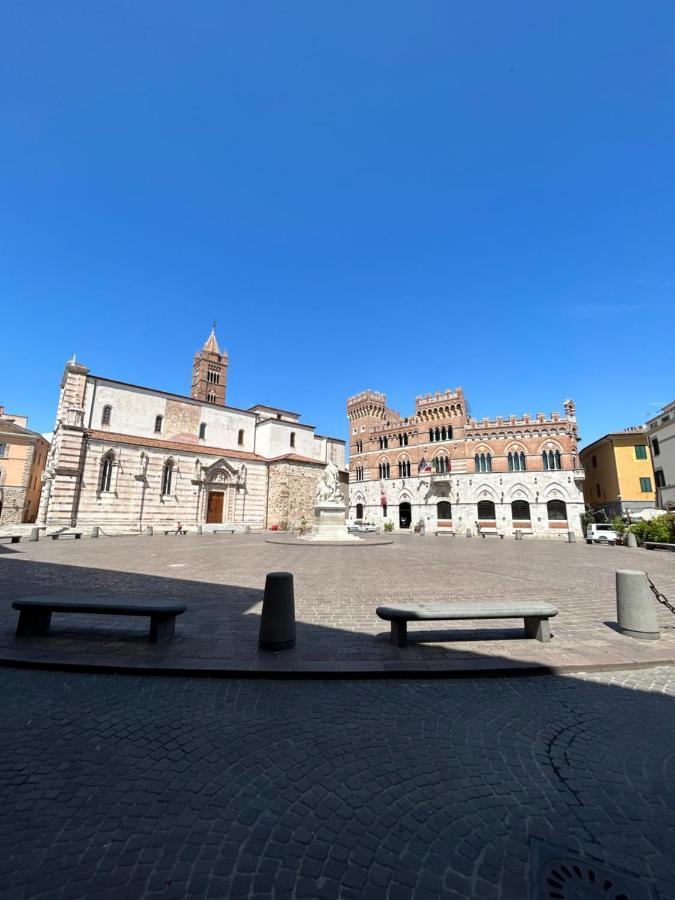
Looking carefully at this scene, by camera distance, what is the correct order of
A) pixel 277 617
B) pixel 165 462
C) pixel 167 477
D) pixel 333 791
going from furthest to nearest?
pixel 167 477 < pixel 165 462 < pixel 277 617 < pixel 333 791

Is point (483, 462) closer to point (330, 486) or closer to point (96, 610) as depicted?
point (330, 486)

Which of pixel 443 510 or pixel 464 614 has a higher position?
pixel 443 510

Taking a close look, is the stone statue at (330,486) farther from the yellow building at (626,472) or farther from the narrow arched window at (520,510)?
the yellow building at (626,472)

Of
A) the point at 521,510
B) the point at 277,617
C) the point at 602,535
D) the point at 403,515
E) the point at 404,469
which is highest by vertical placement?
the point at 404,469

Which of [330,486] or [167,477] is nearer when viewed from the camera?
[330,486]

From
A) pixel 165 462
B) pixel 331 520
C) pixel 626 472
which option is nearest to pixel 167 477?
pixel 165 462

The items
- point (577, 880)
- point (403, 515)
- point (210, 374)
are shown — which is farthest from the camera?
point (210, 374)

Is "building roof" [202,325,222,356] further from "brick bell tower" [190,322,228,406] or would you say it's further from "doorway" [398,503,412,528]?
"doorway" [398,503,412,528]

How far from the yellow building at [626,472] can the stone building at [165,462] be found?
29.6m

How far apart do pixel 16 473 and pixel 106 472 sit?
495 inches

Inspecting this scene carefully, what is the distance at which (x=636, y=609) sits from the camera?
19.2 feet

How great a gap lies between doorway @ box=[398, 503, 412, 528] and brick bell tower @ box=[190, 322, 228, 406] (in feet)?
92.1

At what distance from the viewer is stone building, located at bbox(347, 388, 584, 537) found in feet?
124

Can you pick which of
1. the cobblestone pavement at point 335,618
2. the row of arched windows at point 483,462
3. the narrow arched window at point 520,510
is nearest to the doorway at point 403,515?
the row of arched windows at point 483,462
